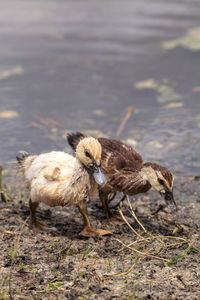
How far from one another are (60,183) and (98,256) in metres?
0.77

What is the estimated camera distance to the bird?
13.9 feet

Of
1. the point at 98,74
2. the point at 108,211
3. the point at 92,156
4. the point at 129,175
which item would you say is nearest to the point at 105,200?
the point at 108,211

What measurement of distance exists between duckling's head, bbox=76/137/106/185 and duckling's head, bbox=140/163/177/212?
25.5 inches

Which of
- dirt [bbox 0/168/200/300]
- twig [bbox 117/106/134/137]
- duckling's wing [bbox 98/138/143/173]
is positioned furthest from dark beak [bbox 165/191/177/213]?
twig [bbox 117/106/134/137]

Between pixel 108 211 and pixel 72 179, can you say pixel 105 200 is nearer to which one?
pixel 108 211

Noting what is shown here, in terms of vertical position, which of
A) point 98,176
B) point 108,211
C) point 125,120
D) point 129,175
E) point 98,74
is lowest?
point 108,211

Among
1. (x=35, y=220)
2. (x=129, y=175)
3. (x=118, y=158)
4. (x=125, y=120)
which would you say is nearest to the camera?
(x=35, y=220)

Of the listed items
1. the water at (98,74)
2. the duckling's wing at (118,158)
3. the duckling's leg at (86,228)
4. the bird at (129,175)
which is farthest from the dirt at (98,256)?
the water at (98,74)

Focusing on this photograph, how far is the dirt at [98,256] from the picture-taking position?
3.04 metres

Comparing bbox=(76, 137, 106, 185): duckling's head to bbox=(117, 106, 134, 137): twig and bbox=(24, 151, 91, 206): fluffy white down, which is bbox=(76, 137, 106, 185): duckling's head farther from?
bbox=(117, 106, 134, 137): twig

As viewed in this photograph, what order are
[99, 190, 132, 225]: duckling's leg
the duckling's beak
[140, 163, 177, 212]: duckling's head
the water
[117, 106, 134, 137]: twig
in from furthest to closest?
[117, 106, 134, 137]: twig < the water < [99, 190, 132, 225]: duckling's leg < [140, 163, 177, 212]: duckling's head < the duckling's beak

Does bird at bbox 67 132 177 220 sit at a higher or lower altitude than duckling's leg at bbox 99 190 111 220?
higher

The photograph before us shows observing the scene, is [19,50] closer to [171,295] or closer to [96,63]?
[96,63]

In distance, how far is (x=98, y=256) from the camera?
3.70 meters
